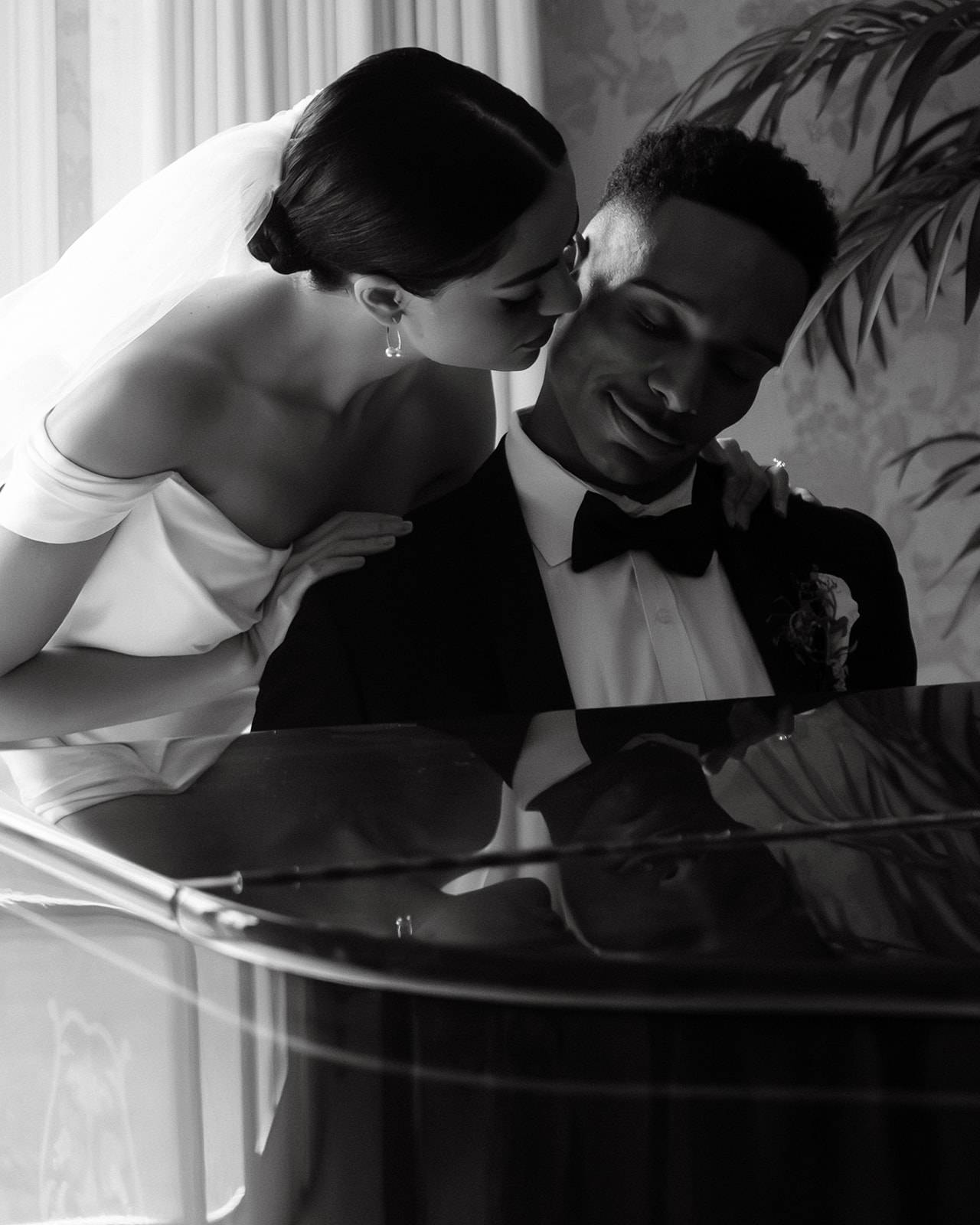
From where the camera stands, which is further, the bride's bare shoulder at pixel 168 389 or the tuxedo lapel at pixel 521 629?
the bride's bare shoulder at pixel 168 389

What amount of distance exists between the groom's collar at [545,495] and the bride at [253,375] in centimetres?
10

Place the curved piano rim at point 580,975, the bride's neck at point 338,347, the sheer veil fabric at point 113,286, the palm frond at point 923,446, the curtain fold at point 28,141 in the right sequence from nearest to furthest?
A: the curved piano rim at point 580,975
the bride's neck at point 338,347
the sheer veil fabric at point 113,286
the curtain fold at point 28,141
the palm frond at point 923,446

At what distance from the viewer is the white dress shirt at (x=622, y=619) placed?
1666 millimetres

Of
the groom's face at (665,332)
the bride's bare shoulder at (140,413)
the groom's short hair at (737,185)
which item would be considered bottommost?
the bride's bare shoulder at (140,413)

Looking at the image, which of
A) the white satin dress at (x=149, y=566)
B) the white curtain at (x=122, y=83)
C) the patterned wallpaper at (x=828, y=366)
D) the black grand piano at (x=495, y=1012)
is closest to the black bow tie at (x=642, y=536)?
the white satin dress at (x=149, y=566)

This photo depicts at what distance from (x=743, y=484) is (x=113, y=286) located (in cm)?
88

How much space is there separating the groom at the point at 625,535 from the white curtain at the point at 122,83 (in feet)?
5.18

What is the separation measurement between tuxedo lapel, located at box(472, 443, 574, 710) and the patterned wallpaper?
6.65 ft

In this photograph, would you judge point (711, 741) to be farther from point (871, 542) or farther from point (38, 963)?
point (871, 542)

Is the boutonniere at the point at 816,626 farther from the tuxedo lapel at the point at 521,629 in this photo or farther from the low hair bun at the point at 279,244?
the low hair bun at the point at 279,244

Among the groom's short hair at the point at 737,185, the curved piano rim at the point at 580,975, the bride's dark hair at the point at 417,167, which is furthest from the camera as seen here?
the groom's short hair at the point at 737,185

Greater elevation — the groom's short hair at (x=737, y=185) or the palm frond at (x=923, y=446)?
the groom's short hair at (x=737, y=185)

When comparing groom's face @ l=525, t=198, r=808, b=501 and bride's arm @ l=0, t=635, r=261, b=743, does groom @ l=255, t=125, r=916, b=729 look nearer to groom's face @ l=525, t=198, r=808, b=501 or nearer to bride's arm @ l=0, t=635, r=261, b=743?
groom's face @ l=525, t=198, r=808, b=501

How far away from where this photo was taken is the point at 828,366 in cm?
346
